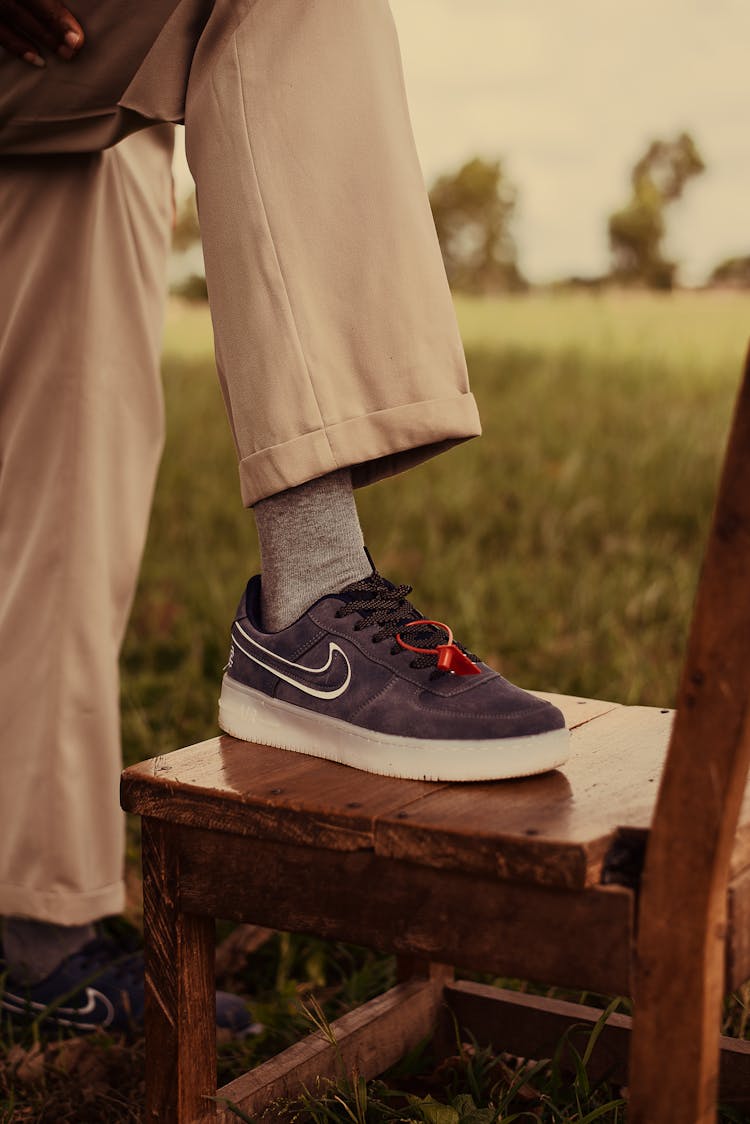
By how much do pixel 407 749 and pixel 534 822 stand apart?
0.15 m

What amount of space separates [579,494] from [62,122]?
3.14 meters

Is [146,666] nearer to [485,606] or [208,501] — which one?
[485,606]

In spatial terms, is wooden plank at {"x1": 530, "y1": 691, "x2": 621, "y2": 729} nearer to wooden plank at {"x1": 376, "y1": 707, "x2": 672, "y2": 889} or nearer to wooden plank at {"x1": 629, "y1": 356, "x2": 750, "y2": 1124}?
wooden plank at {"x1": 376, "y1": 707, "x2": 672, "y2": 889}

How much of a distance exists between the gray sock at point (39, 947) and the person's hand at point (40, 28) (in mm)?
1069

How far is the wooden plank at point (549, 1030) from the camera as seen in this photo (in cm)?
131

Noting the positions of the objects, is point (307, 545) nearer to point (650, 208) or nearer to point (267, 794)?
point (267, 794)

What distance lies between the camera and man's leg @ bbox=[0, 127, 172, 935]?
160 cm

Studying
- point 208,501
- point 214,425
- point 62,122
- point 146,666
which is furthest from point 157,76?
point 214,425

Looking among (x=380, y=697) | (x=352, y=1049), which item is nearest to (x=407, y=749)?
(x=380, y=697)

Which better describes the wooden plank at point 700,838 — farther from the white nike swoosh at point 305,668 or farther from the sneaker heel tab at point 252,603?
the sneaker heel tab at point 252,603

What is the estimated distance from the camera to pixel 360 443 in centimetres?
111

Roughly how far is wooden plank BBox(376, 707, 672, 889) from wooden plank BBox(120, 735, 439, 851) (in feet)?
0.10

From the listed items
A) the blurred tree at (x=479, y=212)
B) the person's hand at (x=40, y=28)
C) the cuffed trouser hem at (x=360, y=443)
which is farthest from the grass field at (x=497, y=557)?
the blurred tree at (x=479, y=212)

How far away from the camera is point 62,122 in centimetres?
134
